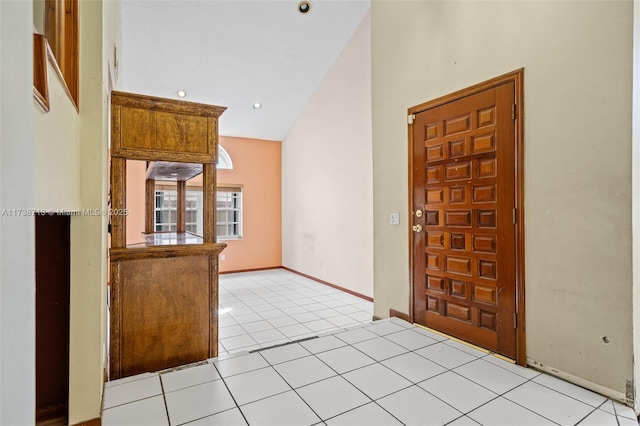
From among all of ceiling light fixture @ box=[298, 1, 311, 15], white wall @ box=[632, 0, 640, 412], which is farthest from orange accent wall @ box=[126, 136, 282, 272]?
white wall @ box=[632, 0, 640, 412]

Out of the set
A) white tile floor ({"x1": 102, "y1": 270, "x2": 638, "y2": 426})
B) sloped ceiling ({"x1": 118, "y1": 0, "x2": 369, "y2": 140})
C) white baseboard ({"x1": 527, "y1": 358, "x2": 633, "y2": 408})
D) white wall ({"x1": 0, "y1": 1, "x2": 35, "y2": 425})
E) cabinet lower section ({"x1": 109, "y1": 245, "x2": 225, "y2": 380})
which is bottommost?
white tile floor ({"x1": 102, "y1": 270, "x2": 638, "y2": 426})

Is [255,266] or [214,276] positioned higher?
[214,276]

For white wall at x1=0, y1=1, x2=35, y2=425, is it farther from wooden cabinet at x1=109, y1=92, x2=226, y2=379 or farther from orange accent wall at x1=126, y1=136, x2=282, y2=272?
orange accent wall at x1=126, y1=136, x2=282, y2=272

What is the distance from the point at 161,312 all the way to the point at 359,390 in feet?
4.62

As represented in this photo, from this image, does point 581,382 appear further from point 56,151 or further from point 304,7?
point 304,7

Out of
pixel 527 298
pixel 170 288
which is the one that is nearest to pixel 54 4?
pixel 170 288

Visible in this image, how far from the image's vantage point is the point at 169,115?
7.80 feet

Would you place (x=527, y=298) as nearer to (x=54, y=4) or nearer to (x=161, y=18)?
(x=54, y=4)

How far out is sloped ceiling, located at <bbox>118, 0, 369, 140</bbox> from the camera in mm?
4195

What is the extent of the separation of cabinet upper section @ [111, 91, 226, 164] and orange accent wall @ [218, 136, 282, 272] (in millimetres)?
4538

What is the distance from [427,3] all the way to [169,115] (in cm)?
247

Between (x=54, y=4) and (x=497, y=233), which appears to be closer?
(x=54, y=4)

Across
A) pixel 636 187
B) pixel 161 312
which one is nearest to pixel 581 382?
→ pixel 636 187

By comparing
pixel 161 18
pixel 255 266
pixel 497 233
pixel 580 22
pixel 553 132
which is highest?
pixel 161 18
